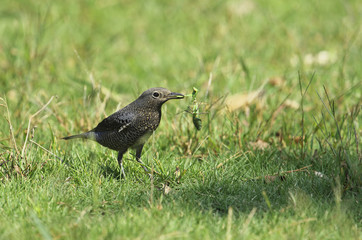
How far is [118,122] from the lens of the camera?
4.11 metres

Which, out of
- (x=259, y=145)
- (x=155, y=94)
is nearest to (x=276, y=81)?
(x=259, y=145)

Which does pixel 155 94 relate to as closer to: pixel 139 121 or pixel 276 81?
pixel 139 121

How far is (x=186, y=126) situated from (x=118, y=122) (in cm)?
95

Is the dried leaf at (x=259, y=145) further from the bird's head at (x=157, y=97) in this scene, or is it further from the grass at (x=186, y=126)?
the bird's head at (x=157, y=97)

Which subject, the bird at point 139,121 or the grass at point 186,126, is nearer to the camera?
the grass at point 186,126

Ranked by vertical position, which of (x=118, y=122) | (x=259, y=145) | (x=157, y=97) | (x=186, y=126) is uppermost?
(x=157, y=97)

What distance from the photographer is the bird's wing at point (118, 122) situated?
13.3 ft

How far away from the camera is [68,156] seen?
4316mm

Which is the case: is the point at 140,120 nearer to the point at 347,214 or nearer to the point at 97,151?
the point at 97,151

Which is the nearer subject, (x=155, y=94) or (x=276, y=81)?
(x=155, y=94)

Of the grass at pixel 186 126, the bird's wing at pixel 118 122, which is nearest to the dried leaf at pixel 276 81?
the grass at pixel 186 126

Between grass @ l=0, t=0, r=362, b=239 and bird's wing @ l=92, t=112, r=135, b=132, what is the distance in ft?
1.03

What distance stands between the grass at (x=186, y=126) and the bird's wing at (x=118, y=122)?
Answer: 1.03ft

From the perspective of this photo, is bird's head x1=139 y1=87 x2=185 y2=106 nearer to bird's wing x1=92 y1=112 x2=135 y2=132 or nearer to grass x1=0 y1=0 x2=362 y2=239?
bird's wing x1=92 y1=112 x2=135 y2=132
